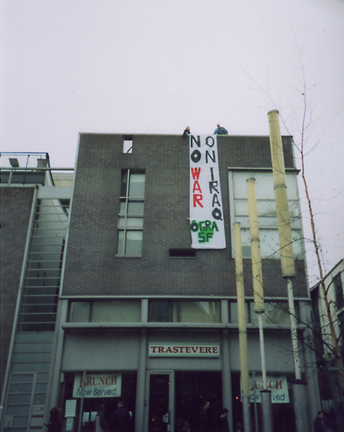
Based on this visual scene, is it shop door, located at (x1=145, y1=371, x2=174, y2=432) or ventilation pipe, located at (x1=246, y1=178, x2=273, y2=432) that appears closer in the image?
ventilation pipe, located at (x1=246, y1=178, x2=273, y2=432)

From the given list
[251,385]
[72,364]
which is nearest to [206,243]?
[251,385]

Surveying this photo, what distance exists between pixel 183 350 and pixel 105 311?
391 cm

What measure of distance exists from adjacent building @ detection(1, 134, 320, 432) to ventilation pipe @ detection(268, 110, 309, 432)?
5776 millimetres

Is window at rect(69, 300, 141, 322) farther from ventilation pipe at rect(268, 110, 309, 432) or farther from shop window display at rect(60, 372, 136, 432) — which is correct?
ventilation pipe at rect(268, 110, 309, 432)

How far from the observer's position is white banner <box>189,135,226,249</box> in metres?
19.8

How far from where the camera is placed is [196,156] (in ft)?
70.7

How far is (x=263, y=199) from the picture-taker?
2066cm

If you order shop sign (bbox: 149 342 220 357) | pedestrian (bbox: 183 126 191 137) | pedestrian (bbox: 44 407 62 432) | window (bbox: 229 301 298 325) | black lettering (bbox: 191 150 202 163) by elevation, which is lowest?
pedestrian (bbox: 44 407 62 432)

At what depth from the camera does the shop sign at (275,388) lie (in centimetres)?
1725

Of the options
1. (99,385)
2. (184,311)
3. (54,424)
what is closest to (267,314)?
(184,311)

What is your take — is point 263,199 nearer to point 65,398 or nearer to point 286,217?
point 286,217

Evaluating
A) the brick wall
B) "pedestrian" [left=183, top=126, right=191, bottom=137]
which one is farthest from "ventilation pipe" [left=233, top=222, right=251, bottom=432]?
"pedestrian" [left=183, top=126, right=191, bottom=137]

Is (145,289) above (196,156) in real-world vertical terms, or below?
below

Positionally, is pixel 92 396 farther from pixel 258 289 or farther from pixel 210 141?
pixel 210 141
